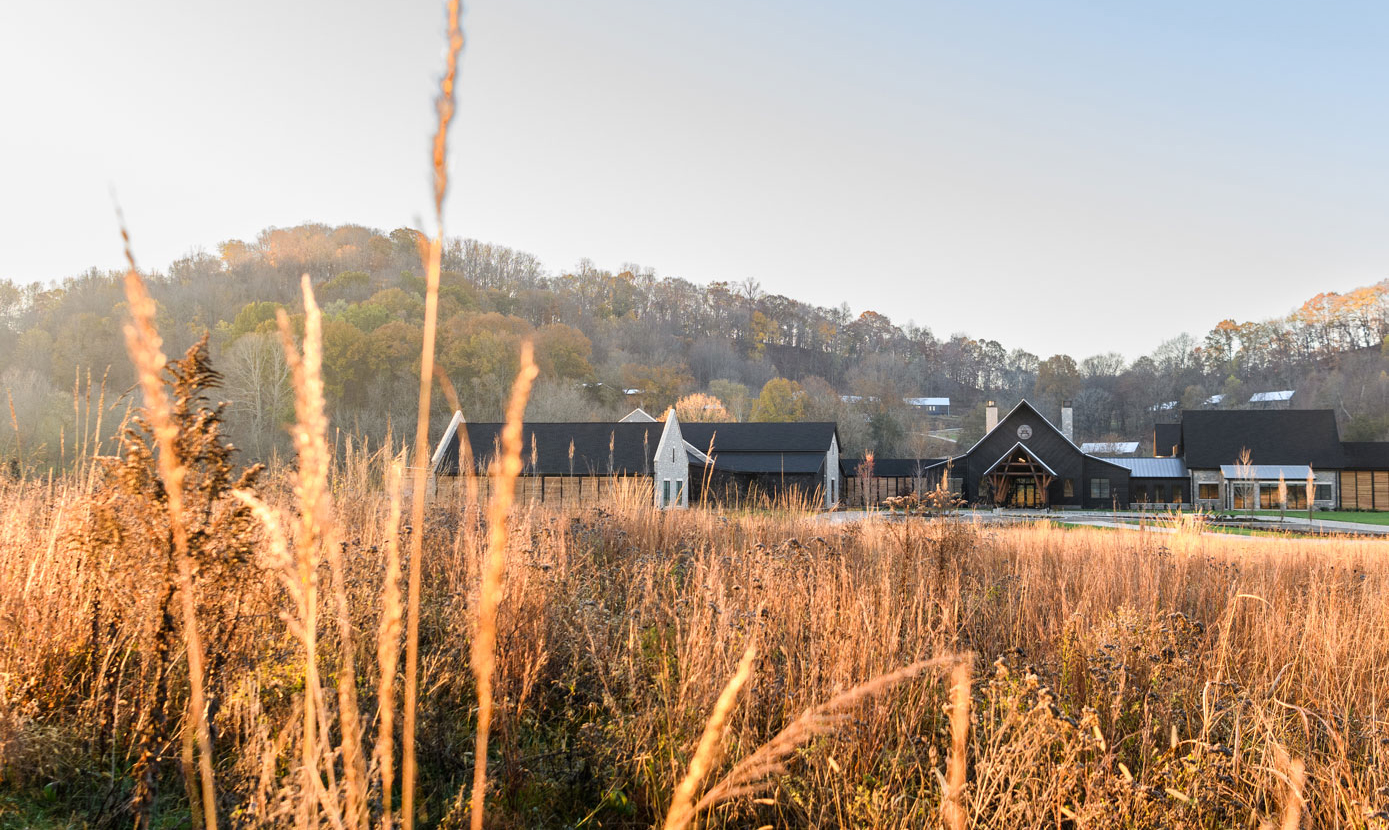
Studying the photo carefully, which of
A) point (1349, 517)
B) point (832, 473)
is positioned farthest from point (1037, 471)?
point (1349, 517)

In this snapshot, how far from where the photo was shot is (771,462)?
36.1m

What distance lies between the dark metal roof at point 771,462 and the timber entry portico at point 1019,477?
8071 mm

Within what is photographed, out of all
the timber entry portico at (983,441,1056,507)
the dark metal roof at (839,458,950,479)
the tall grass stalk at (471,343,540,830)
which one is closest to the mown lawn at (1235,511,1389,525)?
the timber entry portico at (983,441,1056,507)

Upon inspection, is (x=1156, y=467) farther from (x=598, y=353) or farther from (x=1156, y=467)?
(x=598, y=353)

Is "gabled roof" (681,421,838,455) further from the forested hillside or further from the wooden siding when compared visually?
the wooden siding

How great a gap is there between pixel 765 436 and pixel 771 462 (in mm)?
1560

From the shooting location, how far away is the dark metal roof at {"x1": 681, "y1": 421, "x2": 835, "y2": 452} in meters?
36.4

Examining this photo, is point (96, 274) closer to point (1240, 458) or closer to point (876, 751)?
point (876, 751)

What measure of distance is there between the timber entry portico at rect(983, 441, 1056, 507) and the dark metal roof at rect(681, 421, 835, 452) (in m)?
7.63

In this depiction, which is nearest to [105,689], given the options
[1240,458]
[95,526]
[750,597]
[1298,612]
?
[95,526]

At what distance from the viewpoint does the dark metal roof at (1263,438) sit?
37.6 metres

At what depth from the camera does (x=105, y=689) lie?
3.42 meters

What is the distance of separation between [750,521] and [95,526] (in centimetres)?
772

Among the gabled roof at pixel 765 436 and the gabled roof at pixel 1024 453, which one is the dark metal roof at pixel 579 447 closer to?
the gabled roof at pixel 765 436
